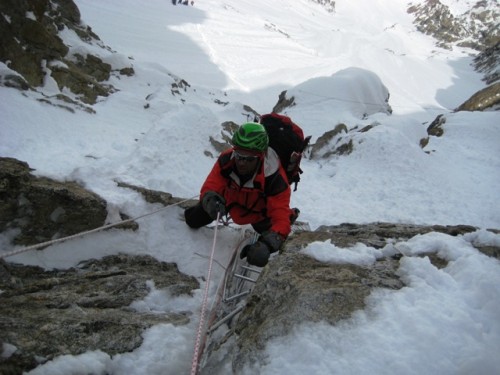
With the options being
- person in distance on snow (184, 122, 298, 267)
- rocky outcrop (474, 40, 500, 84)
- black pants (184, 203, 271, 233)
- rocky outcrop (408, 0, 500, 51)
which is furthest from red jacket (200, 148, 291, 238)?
rocky outcrop (408, 0, 500, 51)

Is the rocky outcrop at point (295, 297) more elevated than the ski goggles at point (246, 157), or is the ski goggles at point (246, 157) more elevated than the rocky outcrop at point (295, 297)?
the ski goggles at point (246, 157)

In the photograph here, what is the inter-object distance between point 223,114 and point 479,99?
53.4 feet

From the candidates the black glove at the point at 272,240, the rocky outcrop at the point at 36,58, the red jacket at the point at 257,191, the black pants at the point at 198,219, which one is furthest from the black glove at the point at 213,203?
the rocky outcrop at the point at 36,58

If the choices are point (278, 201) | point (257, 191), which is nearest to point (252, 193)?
point (257, 191)

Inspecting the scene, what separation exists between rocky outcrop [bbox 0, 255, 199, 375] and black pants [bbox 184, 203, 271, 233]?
3.76 feet

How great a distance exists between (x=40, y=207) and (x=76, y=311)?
2203 millimetres

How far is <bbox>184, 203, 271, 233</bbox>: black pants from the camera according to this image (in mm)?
5164

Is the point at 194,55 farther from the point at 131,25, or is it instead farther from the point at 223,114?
the point at 223,114

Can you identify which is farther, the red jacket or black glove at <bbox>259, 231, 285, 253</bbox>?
the red jacket

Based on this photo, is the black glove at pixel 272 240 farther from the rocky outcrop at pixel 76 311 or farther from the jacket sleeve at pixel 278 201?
the rocky outcrop at pixel 76 311

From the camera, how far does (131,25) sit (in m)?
39.0

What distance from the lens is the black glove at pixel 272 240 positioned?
13.1 ft

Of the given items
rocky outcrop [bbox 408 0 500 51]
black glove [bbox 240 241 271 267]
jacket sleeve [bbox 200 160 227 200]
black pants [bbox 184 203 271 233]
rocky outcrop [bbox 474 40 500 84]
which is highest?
rocky outcrop [bbox 408 0 500 51]

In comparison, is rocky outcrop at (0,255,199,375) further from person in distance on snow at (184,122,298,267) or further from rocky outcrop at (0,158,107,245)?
A: person in distance on snow at (184,122,298,267)
